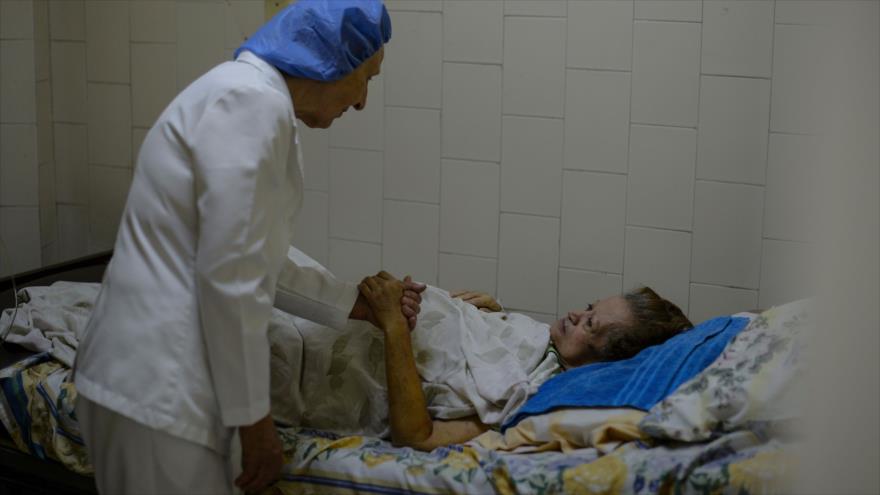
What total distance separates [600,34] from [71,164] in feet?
6.35

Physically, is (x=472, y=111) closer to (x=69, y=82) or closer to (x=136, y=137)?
(x=136, y=137)

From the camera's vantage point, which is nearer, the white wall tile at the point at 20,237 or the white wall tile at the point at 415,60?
the white wall tile at the point at 415,60

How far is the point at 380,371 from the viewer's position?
235 centimetres

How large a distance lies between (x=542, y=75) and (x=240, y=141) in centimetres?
146

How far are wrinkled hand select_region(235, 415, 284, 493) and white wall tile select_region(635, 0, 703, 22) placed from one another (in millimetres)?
1631

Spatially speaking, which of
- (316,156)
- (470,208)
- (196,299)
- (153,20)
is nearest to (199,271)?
(196,299)

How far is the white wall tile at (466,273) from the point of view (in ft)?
10.4

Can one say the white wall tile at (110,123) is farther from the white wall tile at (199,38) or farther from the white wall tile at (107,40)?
the white wall tile at (199,38)

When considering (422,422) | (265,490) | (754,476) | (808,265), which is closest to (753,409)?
(754,476)

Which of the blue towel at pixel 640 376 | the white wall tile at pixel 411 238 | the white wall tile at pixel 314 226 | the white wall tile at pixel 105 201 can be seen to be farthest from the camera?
the white wall tile at pixel 105 201

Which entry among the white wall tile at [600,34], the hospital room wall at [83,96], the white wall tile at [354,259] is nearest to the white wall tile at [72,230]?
the hospital room wall at [83,96]

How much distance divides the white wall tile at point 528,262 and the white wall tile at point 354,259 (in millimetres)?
435

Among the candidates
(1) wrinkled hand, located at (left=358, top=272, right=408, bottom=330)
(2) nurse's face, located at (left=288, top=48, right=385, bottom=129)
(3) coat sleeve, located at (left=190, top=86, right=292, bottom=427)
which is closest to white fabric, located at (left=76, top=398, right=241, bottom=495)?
(3) coat sleeve, located at (left=190, top=86, right=292, bottom=427)

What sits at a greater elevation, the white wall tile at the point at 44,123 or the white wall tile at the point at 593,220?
the white wall tile at the point at 44,123
